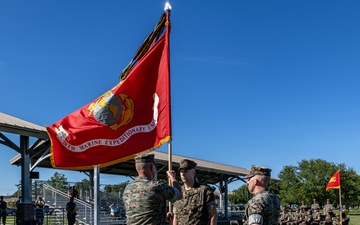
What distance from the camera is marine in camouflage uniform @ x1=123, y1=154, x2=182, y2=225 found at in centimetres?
502

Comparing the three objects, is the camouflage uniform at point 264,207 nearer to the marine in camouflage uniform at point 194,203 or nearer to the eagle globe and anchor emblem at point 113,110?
the marine in camouflage uniform at point 194,203

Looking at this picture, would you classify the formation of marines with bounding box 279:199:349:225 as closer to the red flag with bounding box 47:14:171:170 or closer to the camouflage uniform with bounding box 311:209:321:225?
the camouflage uniform with bounding box 311:209:321:225

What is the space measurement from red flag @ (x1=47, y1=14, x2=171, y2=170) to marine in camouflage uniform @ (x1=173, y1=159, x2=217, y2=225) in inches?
69.7

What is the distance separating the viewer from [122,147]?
27.4 ft

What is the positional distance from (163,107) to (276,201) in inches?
137

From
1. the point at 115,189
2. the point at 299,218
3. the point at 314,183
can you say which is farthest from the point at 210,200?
the point at 314,183

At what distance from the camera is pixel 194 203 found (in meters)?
6.41

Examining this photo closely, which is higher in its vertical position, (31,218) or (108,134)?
(108,134)

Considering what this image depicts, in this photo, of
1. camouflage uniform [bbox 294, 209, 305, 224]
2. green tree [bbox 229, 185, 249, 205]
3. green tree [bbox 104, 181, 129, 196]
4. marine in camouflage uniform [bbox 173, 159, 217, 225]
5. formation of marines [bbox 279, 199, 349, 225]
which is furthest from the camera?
green tree [bbox 229, 185, 249, 205]

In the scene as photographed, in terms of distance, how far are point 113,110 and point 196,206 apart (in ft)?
9.33

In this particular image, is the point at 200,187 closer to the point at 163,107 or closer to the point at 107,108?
the point at 163,107

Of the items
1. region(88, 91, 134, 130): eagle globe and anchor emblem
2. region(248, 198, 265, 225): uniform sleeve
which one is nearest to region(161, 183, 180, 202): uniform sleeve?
region(248, 198, 265, 225): uniform sleeve

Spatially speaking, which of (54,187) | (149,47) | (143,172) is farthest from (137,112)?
(54,187)

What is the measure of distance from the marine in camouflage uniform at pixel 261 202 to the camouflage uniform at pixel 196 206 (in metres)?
1.41
